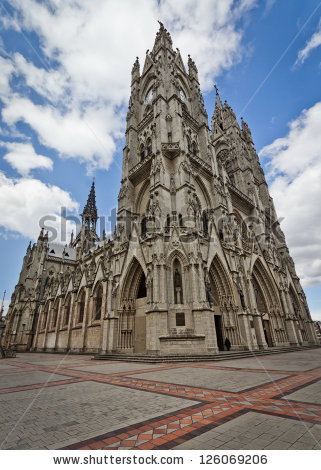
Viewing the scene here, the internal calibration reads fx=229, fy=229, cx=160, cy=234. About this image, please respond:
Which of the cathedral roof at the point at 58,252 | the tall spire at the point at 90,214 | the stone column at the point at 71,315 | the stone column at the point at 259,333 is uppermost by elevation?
the tall spire at the point at 90,214

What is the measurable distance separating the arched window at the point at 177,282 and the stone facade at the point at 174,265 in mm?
69

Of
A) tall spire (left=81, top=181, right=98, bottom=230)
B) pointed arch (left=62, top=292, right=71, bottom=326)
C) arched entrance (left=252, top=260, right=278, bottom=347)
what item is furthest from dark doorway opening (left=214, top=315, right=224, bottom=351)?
tall spire (left=81, top=181, right=98, bottom=230)

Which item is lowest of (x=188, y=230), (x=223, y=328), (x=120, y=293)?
(x=223, y=328)

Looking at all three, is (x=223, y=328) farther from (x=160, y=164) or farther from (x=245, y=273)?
(x=160, y=164)

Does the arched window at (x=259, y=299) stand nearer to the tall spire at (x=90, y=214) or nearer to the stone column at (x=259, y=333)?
the stone column at (x=259, y=333)

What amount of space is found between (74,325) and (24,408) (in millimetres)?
22325

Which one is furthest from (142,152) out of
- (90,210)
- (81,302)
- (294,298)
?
(90,210)

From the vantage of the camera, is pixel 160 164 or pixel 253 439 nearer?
pixel 253 439

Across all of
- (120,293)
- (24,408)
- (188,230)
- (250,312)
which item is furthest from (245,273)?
(24,408)

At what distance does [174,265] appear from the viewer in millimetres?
16281

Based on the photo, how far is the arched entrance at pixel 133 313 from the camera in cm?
1741

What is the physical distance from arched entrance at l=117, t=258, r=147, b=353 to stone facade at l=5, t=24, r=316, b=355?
8cm


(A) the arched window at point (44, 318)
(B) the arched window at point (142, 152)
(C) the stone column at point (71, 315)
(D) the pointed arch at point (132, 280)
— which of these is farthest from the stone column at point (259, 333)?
(A) the arched window at point (44, 318)

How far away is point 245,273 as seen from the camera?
20.8 meters
